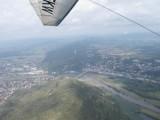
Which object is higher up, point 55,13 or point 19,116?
point 55,13

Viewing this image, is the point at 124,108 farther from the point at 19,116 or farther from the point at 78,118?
the point at 19,116

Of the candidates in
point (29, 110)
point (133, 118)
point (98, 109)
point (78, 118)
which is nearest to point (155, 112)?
point (133, 118)

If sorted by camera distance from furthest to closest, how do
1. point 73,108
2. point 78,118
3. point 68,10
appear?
point 73,108
point 78,118
point 68,10

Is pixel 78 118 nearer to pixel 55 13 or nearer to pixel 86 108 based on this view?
pixel 86 108

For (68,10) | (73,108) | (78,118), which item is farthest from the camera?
(73,108)

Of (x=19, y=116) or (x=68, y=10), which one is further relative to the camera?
(x=19, y=116)

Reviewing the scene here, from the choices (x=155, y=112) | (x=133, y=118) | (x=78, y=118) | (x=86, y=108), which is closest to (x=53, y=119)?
(x=78, y=118)

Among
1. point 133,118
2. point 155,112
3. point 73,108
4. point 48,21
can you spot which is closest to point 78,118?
point 73,108

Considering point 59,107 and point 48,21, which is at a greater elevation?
point 48,21

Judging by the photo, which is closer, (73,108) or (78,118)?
(78,118)
